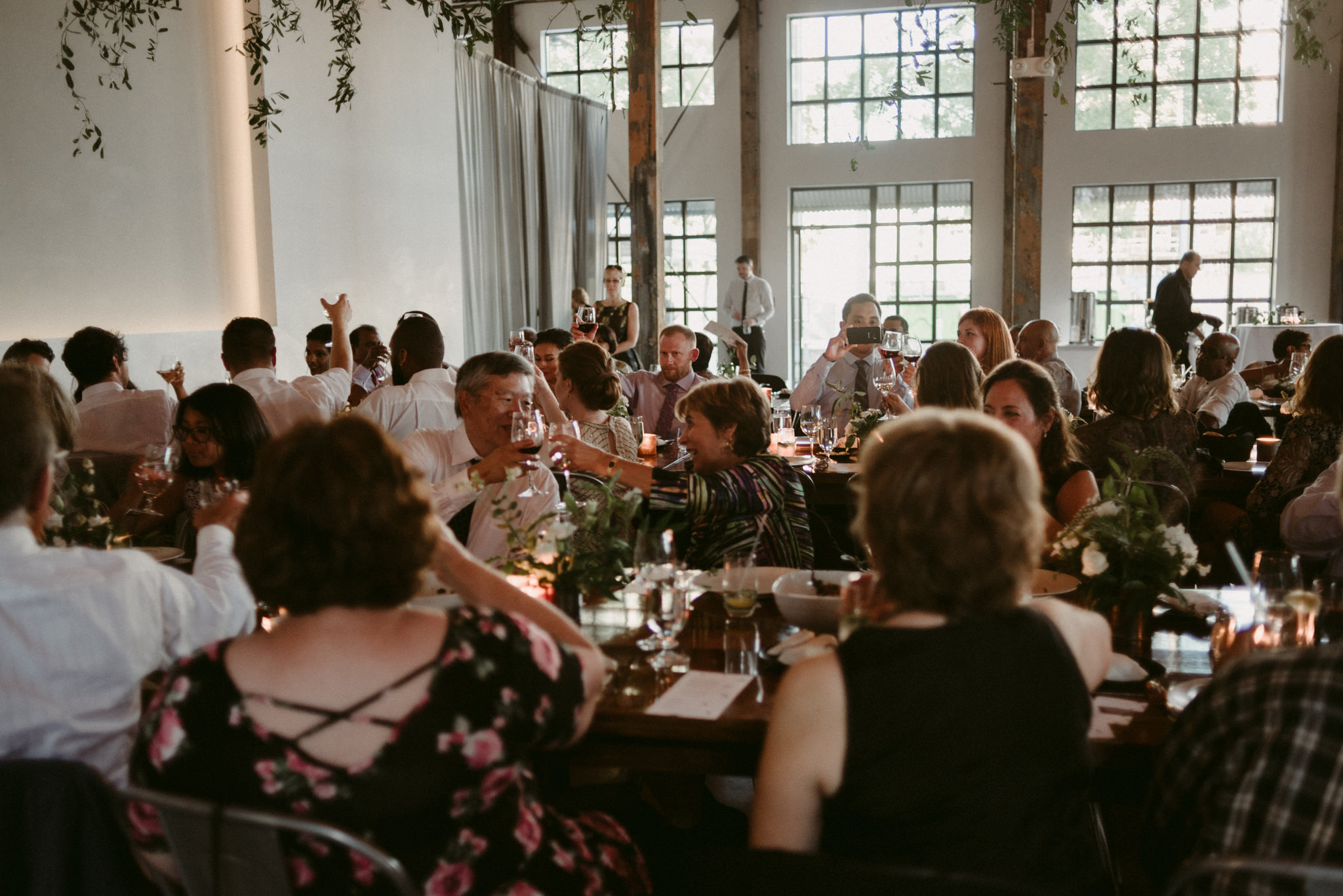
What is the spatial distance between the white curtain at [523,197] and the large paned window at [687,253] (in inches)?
66.0

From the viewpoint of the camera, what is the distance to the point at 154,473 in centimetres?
268

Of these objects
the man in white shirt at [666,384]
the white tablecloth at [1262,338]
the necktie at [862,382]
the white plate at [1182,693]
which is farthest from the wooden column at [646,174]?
the white plate at [1182,693]

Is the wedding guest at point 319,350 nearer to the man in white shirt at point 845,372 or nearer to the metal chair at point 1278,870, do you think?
the man in white shirt at point 845,372

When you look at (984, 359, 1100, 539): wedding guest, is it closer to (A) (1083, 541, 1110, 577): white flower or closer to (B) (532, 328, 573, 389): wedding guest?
(A) (1083, 541, 1110, 577): white flower

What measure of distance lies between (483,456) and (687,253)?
397 inches

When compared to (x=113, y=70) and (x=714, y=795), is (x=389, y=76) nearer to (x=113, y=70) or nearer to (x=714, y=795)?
(x=113, y=70)

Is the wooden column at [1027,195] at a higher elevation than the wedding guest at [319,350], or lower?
higher

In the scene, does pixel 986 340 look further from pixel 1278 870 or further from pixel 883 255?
pixel 883 255

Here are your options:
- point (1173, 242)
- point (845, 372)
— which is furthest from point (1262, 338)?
point (845, 372)

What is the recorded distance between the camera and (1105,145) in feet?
38.6

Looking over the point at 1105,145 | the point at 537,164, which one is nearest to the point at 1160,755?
the point at 537,164

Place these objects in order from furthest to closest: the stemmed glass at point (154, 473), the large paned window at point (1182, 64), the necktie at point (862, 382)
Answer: the large paned window at point (1182, 64)
the necktie at point (862, 382)
the stemmed glass at point (154, 473)

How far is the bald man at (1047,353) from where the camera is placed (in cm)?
599

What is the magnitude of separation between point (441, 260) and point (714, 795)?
20.3ft
